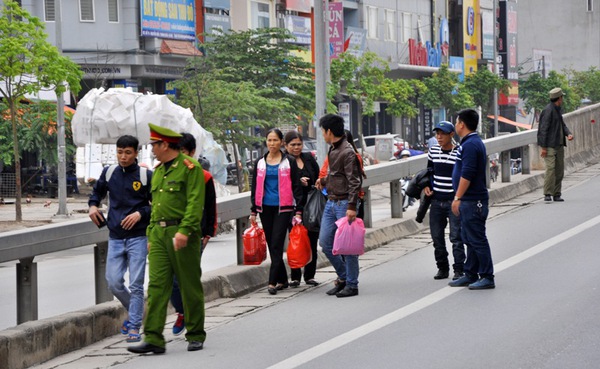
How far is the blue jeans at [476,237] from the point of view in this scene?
1173cm

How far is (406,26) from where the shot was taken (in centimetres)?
7119

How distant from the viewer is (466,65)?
80.9 m

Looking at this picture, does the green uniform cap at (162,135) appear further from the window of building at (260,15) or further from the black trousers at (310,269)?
the window of building at (260,15)

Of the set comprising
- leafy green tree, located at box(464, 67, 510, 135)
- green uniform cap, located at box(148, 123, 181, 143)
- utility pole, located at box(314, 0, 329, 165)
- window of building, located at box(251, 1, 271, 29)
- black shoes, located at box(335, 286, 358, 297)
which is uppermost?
window of building, located at box(251, 1, 271, 29)

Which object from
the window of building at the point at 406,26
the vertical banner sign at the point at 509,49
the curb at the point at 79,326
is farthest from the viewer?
the vertical banner sign at the point at 509,49

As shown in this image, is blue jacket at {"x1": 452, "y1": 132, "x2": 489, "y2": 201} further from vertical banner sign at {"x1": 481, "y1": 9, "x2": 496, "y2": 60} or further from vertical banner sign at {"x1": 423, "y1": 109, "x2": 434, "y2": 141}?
vertical banner sign at {"x1": 481, "y1": 9, "x2": 496, "y2": 60}

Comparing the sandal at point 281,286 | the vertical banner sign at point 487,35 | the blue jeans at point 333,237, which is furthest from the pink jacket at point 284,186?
the vertical banner sign at point 487,35

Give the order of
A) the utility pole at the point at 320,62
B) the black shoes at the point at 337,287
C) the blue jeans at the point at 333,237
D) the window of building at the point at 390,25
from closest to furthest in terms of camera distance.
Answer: the blue jeans at the point at 333,237 → the black shoes at the point at 337,287 → the utility pole at the point at 320,62 → the window of building at the point at 390,25

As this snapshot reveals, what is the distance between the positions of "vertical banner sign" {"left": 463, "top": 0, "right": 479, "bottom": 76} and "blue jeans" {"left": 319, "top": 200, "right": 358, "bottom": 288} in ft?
229

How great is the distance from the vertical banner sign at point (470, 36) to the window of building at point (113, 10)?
3972 centimetres

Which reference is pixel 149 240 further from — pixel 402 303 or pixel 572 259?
pixel 572 259

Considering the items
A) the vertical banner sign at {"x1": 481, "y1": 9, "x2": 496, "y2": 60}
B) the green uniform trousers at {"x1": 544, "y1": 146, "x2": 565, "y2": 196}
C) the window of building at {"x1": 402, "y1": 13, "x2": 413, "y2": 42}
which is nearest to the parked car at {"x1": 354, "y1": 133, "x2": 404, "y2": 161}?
the window of building at {"x1": 402, "y1": 13, "x2": 413, "y2": 42}

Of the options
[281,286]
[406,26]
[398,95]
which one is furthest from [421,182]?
[406,26]

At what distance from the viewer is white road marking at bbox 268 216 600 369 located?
8.80 meters
